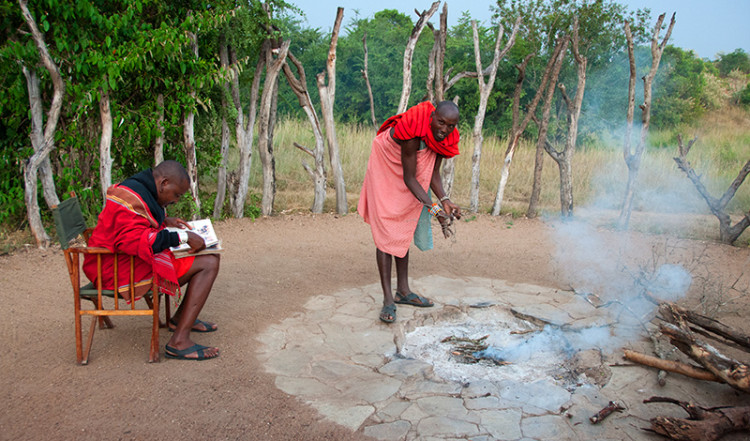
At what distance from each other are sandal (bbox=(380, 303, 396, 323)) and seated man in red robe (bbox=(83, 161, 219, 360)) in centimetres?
113

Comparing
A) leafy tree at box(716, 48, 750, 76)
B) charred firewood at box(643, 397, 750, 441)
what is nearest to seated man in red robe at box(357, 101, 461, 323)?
charred firewood at box(643, 397, 750, 441)

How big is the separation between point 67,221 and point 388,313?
204 centimetres

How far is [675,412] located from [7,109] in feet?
19.9

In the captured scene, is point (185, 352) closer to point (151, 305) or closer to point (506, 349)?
point (151, 305)

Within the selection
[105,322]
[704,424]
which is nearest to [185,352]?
[105,322]

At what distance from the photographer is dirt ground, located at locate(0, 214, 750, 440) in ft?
8.31

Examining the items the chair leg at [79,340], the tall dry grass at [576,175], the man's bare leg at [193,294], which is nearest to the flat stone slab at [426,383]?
the man's bare leg at [193,294]

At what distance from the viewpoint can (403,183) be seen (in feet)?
12.5

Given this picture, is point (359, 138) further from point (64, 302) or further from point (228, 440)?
point (228, 440)

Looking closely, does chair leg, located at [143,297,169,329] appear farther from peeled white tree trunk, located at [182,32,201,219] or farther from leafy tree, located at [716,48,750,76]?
leafy tree, located at [716,48,750,76]

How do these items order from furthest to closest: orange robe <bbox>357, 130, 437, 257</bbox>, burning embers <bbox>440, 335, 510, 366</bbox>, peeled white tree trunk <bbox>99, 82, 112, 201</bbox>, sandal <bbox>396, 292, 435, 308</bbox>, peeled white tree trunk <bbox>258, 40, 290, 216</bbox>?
1. peeled white tree trunk <bbox>258, 40, 290, 216</bbox>
2. peeled white tree trunk <bbox>99, 82, 112, 201</bbox>
3. sandal <bbox>396, 292, 435, 308</bbox>
4. orange robe <bbox>357, 130, 437, 257</bbox>
5. burning embers <bbox>440, 335, 510, 366</bbox>

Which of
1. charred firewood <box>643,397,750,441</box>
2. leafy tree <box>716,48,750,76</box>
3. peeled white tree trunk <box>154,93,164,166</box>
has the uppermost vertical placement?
leafy tree <box>716,48,750,76</box>

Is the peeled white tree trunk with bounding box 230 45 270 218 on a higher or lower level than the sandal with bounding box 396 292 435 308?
higher

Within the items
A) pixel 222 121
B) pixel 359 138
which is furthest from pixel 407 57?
pixel 359 138
